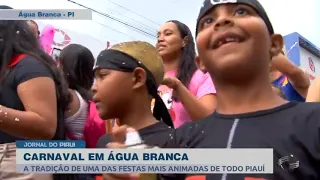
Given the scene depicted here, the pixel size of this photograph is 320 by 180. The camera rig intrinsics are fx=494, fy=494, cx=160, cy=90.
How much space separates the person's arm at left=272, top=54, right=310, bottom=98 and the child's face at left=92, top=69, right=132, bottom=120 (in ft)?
1.49

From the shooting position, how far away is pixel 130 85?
127cm

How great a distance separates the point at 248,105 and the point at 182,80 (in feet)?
2.42

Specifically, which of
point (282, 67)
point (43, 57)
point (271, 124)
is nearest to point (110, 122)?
point (43, 57)

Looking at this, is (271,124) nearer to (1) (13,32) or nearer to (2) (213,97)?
(2) (213,97)

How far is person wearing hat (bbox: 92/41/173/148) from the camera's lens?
48.9 inches

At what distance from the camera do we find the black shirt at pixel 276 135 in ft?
2.46

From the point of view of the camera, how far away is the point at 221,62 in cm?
84

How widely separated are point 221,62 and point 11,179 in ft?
2.13

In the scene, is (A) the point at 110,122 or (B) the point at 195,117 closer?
(B) the point at 195,117

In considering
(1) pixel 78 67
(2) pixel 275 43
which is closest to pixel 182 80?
(1) pixel 78 67

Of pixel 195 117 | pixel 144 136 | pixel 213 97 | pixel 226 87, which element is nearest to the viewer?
pixel 226 87

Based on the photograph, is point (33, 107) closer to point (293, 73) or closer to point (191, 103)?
point (191, 103)

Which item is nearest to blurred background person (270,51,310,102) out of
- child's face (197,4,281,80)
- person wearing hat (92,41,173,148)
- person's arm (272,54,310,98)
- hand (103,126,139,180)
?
person's arm (272,54,310,98)

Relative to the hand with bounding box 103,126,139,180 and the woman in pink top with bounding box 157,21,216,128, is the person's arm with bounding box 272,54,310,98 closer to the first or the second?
the woman in pink top with bounding box 157,21,216,128
